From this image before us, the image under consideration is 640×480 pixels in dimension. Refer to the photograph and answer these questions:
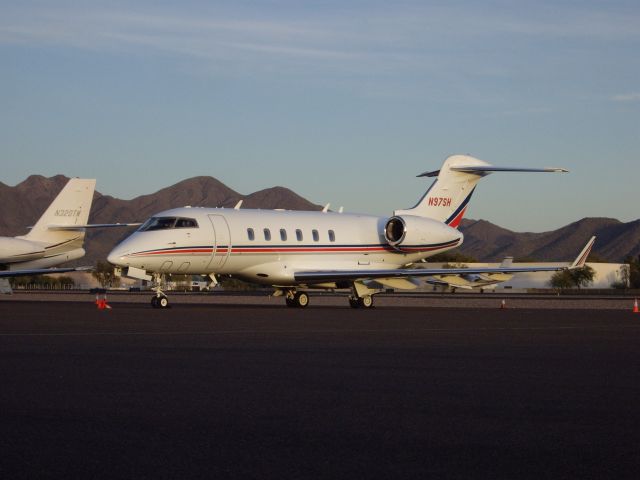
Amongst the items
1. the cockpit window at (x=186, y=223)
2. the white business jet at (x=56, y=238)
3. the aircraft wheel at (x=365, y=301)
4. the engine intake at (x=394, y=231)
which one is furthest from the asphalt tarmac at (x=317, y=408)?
the white business jet at (x=56, y=238)

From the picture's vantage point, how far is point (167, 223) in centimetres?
3183

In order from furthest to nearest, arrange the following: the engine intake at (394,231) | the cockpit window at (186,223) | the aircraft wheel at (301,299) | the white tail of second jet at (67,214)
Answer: the white tail of second jet at (67,214) → the engine intake at (394,231) → the aircraft wheel at (301,299) → the cockpit window at (186,223)

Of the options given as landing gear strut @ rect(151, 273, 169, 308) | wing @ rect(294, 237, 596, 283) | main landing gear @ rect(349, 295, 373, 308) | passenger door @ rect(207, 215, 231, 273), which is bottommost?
main landing gear @ rect(349, 295, 373, 308)

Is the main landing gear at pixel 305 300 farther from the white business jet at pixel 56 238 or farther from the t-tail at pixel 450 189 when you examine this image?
the white business jet at pixel 56 238

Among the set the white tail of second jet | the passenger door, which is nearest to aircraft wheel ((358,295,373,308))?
the passenger door

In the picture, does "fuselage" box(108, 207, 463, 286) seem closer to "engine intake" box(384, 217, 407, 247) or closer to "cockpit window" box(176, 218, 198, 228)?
"cockpit window" box(176, 218, 198, 228)

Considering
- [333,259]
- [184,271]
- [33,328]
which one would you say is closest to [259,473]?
[33,328]

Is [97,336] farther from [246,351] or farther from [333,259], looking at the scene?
[333,259]

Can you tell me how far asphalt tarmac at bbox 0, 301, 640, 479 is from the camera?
6359 mm

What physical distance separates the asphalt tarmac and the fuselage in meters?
14.5

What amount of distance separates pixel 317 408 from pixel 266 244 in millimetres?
25065

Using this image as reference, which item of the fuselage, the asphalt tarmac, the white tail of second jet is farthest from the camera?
the white tail of second jet

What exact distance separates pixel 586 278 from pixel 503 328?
94.9m

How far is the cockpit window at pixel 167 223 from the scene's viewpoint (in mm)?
31703
